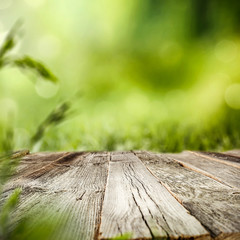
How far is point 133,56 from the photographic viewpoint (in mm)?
3596

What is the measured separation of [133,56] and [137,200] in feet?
10.3

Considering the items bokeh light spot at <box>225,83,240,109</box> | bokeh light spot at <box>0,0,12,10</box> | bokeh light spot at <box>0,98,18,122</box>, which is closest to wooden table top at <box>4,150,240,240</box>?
bokeh light spot at <box>0,98,18,122</box>

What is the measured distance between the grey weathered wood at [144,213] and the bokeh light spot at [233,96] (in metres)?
2.72

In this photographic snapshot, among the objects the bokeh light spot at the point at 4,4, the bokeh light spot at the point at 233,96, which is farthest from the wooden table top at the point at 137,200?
the bokeh light spot at the point at 4,4

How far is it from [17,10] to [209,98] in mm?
3060

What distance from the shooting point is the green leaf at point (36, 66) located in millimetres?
342

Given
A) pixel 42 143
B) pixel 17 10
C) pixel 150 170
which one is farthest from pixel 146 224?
pixel 17 10

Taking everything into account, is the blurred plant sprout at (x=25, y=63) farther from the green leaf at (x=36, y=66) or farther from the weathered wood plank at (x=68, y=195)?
the weathered wood plank at (x=68, y=195)

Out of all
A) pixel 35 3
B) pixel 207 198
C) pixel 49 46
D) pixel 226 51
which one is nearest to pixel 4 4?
pixel 35 3

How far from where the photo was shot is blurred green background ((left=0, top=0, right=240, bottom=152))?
10.6ft

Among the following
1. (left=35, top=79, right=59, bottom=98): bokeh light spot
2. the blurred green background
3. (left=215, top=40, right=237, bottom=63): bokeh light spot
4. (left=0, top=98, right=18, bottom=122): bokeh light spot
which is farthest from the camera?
(left=215, top=40, right=237, bottom=63): bokeh light spot

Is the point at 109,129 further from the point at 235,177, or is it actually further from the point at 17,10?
the point at 17,10

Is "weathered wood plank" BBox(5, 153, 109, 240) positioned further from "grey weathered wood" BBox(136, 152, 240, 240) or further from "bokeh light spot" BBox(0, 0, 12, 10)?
"bokeh light spot" BBox(0, 0, 12, 10)

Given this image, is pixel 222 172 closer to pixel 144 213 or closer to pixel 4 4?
pixel 144 213
